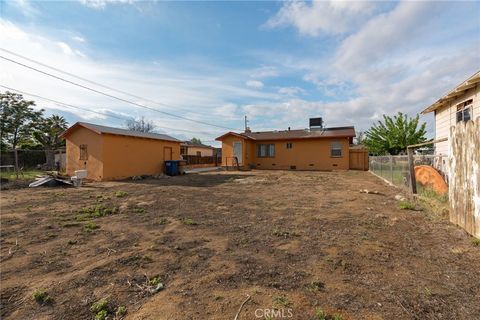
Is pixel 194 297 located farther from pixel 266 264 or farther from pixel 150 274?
pixel 266 264

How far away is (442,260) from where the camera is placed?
347 centimetres

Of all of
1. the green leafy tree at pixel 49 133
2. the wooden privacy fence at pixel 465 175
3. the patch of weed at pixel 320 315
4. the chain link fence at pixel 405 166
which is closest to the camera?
the patch of weed at pixel 320 315

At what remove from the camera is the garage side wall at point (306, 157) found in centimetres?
2314

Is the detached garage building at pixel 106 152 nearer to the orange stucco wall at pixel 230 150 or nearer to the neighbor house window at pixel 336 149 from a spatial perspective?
the orange stucco wall at pixel 230 150

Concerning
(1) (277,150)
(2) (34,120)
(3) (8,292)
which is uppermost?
(2) (34,120)

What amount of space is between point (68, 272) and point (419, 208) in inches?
291

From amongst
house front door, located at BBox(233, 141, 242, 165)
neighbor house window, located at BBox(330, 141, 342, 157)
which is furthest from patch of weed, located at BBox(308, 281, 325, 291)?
neighbor house window, located at BBox(330, 141, 342, 157)

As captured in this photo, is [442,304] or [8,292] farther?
[8,292]

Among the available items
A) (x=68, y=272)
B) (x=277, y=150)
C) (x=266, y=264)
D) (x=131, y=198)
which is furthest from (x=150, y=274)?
(x=277, y=150)

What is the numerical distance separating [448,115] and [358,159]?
13930 millimetres

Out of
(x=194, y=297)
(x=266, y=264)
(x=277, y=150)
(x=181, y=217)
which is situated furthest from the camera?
(x=277, y=150)

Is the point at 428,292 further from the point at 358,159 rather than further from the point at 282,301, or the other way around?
the point at 358,159

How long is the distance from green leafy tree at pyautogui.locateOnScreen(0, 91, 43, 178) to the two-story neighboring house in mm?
38129

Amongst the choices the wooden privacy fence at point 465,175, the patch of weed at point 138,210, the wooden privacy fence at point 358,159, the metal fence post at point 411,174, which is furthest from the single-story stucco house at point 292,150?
the wooden privacy fence at point 465,175
